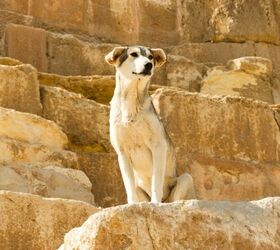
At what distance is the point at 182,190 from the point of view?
7.32 metres

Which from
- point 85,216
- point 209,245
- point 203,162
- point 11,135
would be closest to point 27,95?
point 11,135

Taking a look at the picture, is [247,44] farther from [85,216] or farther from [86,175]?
[85,216]

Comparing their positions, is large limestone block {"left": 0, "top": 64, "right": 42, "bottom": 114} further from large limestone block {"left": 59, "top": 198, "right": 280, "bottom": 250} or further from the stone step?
large limestone block {"left": 59, "top": 198, "right": 280, "bottom": 250}

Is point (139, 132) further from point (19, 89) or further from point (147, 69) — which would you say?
point (19, 89)

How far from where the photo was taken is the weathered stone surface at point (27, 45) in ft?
43.0

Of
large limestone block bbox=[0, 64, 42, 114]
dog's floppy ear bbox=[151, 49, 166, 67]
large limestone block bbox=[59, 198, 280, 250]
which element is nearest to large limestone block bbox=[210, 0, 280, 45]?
large limestone block bbox=[0, 64, 42, 114]

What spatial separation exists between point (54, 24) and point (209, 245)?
32.5 feet

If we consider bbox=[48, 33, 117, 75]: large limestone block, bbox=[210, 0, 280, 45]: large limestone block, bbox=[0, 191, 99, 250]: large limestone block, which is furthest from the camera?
bbox=[210, 0, 280, 45]: large limestone block

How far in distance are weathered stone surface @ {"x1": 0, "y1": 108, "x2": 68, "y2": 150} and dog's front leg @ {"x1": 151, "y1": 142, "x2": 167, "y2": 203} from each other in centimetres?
277

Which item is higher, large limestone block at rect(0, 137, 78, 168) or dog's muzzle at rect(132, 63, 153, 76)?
dog's muzzle at rect(132, 63, 153, 76)

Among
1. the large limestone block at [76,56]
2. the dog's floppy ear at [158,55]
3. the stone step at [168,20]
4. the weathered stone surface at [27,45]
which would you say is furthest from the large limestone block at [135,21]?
the dog's floppy ear at [158,55]

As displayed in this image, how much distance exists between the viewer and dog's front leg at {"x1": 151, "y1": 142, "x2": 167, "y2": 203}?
6.96 metres

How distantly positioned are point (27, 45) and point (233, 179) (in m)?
4.25

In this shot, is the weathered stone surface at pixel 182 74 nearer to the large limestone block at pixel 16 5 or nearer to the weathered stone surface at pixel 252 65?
the weathered stone surface at pixel 252 65
